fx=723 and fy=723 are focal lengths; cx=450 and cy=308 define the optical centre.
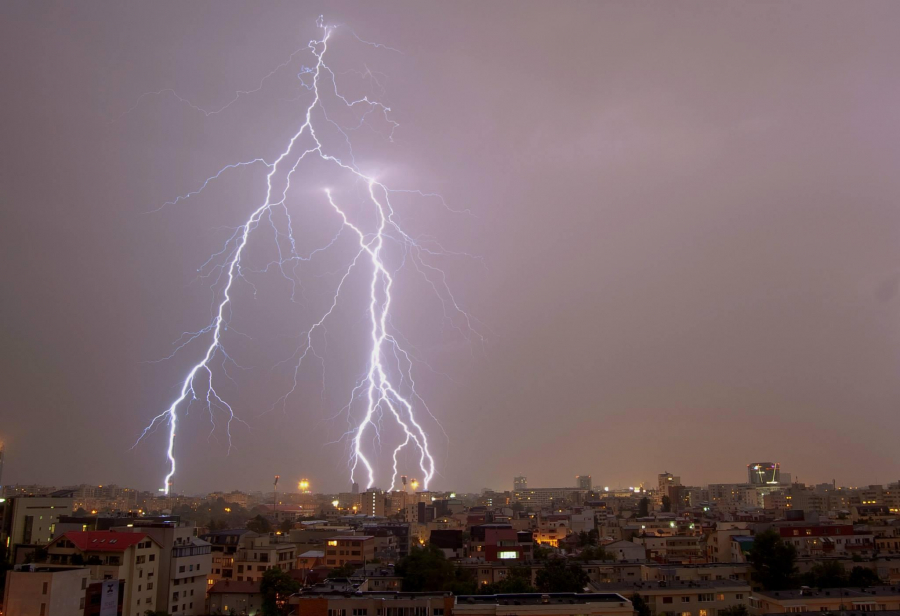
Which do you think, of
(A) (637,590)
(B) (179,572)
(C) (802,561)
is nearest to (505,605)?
(A) (637,590)

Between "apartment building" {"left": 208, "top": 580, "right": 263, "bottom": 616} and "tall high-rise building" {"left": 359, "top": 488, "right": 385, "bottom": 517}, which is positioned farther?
"tall high-rise building" {"left": 359, "top": 488, "right": 385, "bottom": 517}

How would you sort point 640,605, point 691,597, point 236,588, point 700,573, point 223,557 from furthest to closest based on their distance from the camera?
point 223,557 → point 236,588 → point 700,573 → point 691,597 → point 640,605

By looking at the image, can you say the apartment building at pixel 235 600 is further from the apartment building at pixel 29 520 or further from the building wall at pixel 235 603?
the apartment building at pixel 29 520

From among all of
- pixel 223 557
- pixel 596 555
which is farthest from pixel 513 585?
pixel 223 557

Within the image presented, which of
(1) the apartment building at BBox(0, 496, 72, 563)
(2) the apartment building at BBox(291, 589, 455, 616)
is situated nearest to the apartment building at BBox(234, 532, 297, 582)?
(1) the apartment building at BBox(0, 496, 72, 563)

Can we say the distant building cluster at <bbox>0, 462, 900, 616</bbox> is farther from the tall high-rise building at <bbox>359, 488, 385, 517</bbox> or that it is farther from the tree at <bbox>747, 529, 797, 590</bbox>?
the tall high-rise building at <bbox>359, 488, 385, 517</bbox>

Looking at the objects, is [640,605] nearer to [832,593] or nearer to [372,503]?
[832,593]
